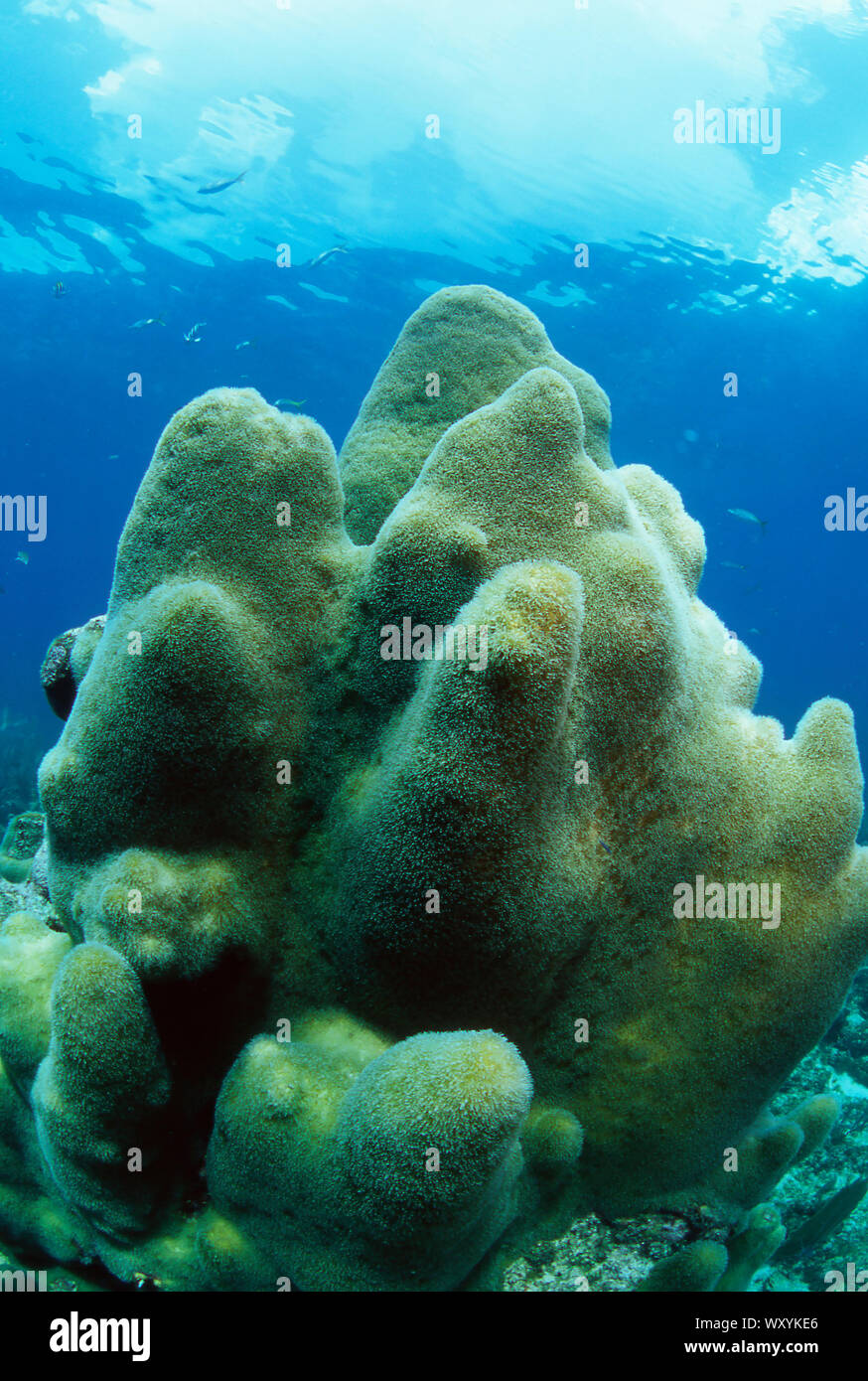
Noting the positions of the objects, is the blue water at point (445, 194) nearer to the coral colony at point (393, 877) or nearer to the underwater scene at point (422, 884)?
the underwater scene at point (422, 884)

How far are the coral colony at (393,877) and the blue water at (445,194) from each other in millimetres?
15752

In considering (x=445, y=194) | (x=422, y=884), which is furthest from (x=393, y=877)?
(x=445, y=194)

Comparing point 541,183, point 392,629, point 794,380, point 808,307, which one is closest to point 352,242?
point 541,183

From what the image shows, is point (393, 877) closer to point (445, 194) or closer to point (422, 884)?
point (422, 884)

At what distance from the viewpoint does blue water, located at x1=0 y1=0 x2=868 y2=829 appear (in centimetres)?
1455

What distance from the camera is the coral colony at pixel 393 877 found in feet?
7.27

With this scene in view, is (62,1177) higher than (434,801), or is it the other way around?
(434,801)

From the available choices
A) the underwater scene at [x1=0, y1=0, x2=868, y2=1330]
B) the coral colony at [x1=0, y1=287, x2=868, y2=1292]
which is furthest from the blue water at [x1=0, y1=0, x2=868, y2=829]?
the coral colony at [x1=0, y1=287, x2=868, y2=1292]

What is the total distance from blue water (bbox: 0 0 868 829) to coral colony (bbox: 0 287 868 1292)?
1575 cm

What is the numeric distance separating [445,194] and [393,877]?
69.1ft

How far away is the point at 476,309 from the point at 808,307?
24.0 meters

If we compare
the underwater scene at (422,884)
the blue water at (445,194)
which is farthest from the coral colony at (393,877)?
the blue water at (445,194)

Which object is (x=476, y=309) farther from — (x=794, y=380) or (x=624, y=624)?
(x=794, y=380)

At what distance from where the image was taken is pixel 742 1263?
9.89 ft
